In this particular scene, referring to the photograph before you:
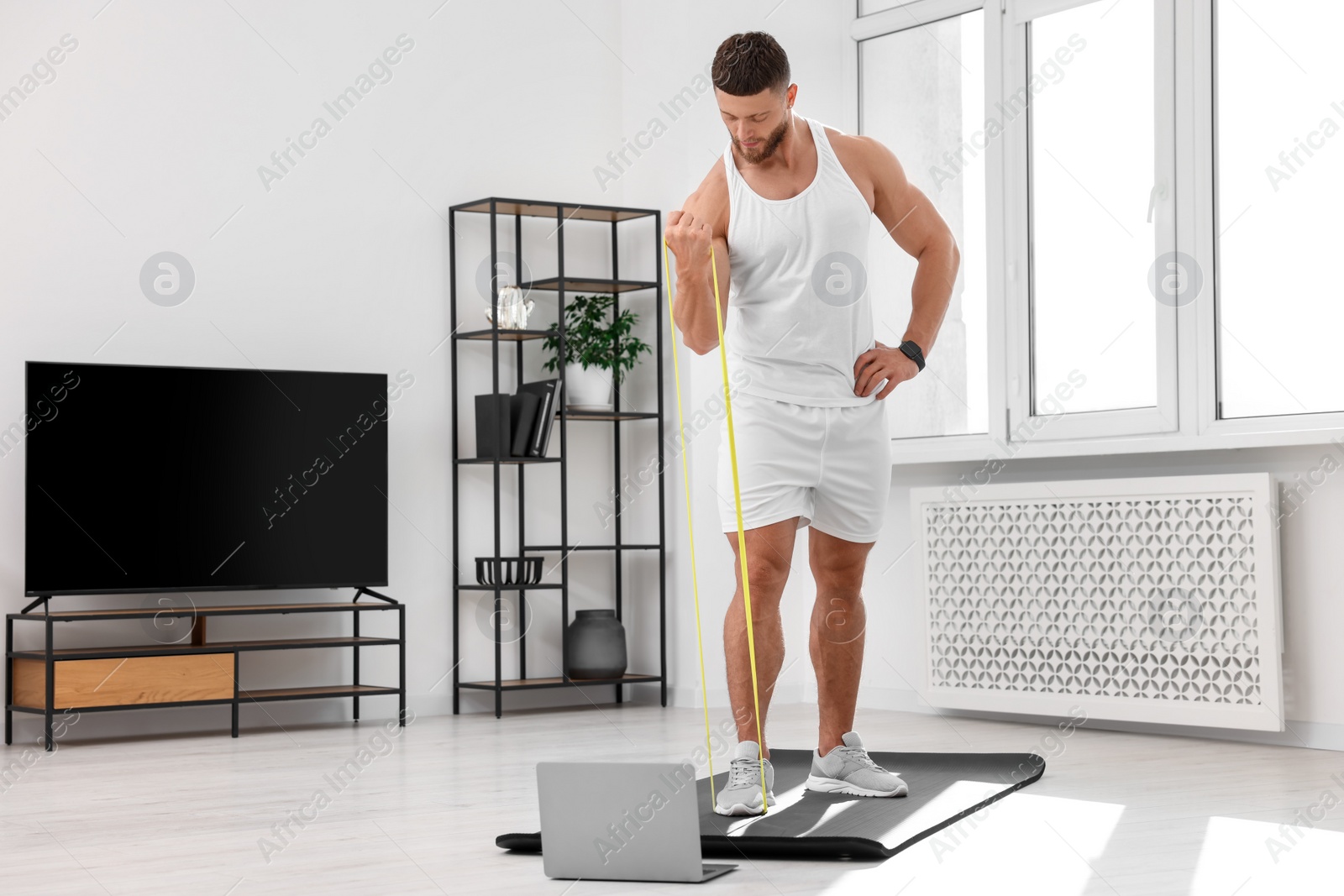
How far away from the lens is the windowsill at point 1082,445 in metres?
3.61

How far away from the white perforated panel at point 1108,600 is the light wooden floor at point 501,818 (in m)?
0.13

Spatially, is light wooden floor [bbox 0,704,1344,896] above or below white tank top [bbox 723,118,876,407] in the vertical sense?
below

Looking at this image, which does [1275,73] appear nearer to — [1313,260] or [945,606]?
[1313,260]

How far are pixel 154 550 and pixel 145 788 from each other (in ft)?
3.40

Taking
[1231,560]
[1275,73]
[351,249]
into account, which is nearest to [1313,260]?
[1275,73]

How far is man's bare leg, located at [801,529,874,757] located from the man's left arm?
0.30 m

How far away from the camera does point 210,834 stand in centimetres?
258

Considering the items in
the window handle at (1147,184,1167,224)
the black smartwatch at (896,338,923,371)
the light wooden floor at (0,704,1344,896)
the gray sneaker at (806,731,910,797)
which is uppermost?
the window handle at (1147,184,1167,224)

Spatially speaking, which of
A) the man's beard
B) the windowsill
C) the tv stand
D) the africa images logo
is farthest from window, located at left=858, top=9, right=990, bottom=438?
the man's beard

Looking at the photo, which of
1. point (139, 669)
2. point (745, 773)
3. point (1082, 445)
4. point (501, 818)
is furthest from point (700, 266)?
point (139, 669)

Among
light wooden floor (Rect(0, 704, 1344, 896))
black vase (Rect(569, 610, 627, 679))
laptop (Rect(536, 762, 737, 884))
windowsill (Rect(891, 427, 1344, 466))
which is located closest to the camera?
laptop (Rect(536, 762, 737, 884))

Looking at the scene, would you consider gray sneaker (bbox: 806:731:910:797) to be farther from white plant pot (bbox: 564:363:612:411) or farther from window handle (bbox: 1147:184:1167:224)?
white plant pot (bbox: 564:363:612:411)

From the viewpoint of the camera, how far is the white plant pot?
4797mm

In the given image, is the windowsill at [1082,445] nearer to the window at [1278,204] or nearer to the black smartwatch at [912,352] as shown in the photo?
the window at [1278,204]
